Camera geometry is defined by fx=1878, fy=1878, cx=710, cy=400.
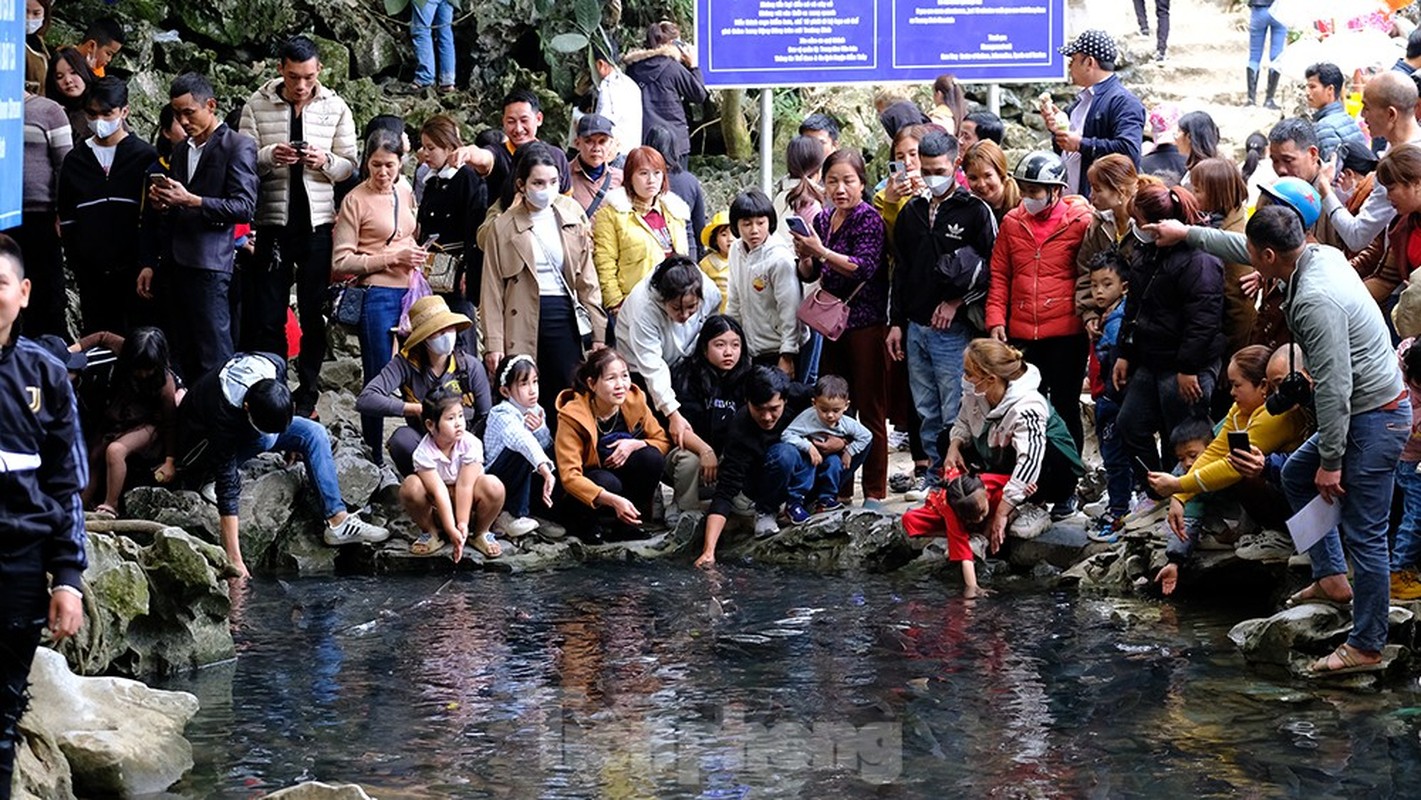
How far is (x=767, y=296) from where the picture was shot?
10.2 meters

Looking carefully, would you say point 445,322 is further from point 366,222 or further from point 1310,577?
point 1310,577

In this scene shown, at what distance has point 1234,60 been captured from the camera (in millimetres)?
18859

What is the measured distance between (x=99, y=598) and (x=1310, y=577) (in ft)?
16.3

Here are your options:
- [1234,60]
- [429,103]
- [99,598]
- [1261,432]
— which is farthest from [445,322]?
[1234,60]

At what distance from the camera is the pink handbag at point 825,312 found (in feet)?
32.8

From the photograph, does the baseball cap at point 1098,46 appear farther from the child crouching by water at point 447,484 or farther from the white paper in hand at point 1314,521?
the white paper in hand at point 1314,521

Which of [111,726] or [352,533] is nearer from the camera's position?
[111,726]

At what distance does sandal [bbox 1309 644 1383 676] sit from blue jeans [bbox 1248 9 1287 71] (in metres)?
11.0

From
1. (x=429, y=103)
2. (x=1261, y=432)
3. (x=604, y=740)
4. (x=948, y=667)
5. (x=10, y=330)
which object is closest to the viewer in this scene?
(x=10, y=330)

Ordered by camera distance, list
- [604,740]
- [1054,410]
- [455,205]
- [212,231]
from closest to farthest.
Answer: [604,740]
[1054,410]
[212,231]
[455,205]

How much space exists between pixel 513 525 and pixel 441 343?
1037 mm

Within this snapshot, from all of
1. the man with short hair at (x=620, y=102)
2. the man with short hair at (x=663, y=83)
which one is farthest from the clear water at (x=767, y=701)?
the man with short hair at (x=663, y=83)

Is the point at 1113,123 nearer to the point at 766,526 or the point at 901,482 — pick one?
the point at 901,482

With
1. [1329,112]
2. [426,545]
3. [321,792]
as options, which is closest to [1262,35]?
[1329,112]
